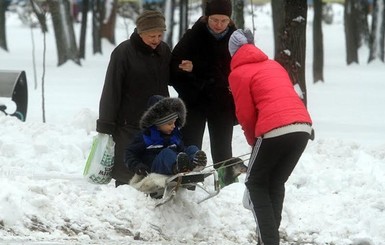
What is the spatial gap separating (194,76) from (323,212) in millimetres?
1532

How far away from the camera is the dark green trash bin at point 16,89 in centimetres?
1408

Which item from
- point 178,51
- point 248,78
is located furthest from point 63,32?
point 248,78

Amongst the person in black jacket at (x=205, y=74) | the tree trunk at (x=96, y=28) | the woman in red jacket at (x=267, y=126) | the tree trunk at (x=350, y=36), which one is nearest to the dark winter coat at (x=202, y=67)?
the person in black jacket at (x=205, y=74)

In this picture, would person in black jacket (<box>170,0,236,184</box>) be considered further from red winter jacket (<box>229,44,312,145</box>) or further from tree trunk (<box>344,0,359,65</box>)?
tree trunk (<box>344,0,359,65</box>)

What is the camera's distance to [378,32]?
33594mm

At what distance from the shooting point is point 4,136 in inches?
436

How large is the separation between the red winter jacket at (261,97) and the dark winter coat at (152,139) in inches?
41.7

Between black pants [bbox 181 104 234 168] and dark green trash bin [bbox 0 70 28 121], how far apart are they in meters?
5.65

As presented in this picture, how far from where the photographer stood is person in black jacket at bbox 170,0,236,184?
28.0 feet

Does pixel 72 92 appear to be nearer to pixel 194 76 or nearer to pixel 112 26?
pixel 194 76

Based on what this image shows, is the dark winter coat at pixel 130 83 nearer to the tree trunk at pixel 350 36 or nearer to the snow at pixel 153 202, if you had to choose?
the snow at pixel 153 202

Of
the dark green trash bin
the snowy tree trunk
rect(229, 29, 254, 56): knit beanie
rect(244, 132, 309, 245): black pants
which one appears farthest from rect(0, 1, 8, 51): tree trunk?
rect(244, 132, 309, 245): black pants

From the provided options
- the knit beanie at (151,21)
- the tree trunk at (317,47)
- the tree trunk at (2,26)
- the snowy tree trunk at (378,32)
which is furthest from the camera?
the tree trunk at (2,26)

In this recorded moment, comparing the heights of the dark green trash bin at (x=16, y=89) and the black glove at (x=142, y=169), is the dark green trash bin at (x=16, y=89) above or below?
below
